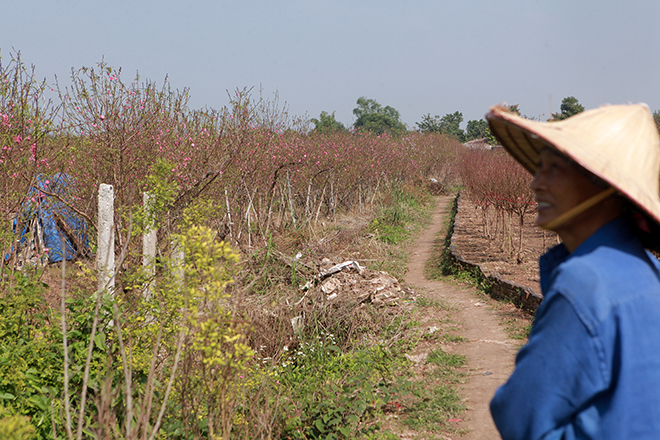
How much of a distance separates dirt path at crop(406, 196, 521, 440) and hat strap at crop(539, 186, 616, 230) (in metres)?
3.40

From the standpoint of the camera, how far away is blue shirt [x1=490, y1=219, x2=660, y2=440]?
1.21m

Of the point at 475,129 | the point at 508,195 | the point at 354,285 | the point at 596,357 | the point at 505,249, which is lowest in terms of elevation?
the point at 354,285

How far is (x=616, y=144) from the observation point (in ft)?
4.70

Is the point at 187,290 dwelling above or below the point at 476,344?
above

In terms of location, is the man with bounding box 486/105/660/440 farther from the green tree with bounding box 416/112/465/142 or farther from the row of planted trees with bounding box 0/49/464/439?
the green tree with bounding box 416/112/465/142

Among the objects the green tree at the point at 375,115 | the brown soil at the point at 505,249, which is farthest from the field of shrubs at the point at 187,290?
the green tree at the point at 375,115

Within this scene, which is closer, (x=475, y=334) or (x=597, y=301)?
(x=597, y=301)

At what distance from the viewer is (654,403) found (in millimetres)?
1231

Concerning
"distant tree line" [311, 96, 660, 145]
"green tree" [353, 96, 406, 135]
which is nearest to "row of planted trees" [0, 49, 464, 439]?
"distant tree line" [311, 96, 660, 145]

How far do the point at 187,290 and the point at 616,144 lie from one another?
6.84ft

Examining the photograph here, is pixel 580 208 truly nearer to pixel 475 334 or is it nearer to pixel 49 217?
pixel 475 334

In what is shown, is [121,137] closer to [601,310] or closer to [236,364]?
[236,364]

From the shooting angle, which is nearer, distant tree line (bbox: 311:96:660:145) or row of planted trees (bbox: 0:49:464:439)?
row of planted trees (bbox: 0:49:464:439)

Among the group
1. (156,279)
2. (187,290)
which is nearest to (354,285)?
(156,279)
